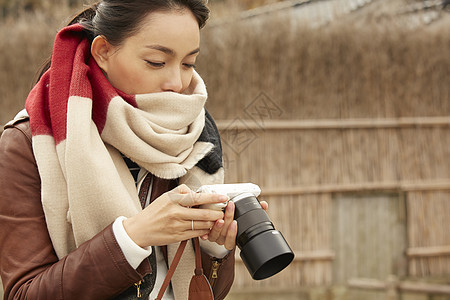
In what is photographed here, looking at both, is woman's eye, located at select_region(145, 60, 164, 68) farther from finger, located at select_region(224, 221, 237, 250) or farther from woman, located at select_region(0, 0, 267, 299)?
finger, located at select_region(224, 221, 237, 250)

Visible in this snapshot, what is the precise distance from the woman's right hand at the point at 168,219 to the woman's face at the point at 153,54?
30 centimetres

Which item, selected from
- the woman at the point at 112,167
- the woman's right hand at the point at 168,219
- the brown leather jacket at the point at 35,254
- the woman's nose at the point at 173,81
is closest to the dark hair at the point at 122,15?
the woman at the point at 112,167

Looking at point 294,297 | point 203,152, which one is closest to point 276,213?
point 294,297

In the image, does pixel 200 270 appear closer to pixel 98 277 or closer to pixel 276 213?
pixel 98 277

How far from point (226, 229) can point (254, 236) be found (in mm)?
66

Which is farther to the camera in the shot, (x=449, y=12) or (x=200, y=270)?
(x=449, y=12)

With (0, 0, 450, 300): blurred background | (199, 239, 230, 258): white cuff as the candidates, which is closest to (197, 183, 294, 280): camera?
(199, 239, 230, 258): white cuff

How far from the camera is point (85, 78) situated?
1242 millimetres

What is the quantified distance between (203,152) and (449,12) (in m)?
5.21

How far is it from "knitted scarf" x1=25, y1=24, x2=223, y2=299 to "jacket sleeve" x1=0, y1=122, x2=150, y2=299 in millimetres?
32

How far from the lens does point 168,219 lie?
112 cm

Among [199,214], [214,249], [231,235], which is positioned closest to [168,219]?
[199,214]

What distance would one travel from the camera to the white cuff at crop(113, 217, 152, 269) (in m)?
1.12

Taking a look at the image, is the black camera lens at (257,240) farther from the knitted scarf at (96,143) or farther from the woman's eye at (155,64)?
the woman's eye at (155,64)
